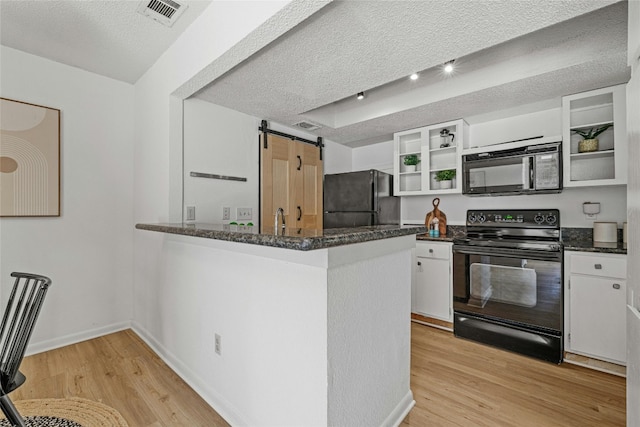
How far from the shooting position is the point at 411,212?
3.98 meters

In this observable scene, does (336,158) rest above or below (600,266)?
above

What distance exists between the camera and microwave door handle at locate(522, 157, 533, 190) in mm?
2732

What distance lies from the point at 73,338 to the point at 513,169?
4.32 meters

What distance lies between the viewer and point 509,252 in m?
2.58

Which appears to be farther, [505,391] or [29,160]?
[29,160]

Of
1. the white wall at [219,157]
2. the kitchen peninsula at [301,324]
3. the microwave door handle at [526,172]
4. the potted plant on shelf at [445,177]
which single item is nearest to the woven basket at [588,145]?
the microwave door handle at [526,172]

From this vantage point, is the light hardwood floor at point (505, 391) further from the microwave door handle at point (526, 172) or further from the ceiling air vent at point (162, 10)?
the ceiling air vent at point (162, 10)

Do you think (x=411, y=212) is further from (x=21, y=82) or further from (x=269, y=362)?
(x=21, y=82)

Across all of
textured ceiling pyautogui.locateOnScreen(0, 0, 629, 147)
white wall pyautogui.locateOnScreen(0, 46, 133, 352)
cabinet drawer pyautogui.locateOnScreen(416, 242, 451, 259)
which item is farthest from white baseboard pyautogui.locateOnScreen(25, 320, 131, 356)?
cabinet drawer pyautogui.locateOnScreen(416, 242, 451, 259)

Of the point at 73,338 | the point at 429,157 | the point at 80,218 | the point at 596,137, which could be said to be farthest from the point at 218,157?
the point at 596,137

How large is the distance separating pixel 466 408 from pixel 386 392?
0.62 m

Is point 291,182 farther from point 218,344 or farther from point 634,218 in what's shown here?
point 634,218

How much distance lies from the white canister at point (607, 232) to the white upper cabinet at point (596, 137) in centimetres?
36

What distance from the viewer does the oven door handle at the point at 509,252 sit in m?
2.39
